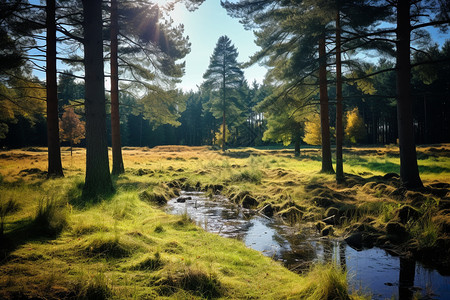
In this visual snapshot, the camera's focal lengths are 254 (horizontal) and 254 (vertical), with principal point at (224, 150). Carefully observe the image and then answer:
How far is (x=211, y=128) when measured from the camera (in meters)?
70.6

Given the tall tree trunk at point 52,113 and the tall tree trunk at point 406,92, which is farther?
the tall tree trunk at point 52,113

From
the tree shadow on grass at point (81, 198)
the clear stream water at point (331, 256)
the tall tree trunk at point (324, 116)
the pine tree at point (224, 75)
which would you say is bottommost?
the clear stream water at point (331, 256)

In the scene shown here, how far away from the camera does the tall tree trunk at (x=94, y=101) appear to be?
7.21 meters

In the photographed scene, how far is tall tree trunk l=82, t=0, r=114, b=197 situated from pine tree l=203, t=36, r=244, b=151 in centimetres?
2854

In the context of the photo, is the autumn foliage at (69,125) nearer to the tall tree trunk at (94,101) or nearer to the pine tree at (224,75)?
the pine tree at (224,75)

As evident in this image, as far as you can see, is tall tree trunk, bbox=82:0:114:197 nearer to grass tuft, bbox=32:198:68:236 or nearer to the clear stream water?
the clear stream water

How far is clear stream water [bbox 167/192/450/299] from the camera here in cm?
351

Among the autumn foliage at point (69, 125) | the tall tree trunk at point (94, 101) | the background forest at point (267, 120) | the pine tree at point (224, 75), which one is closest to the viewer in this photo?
the tall tree trunk at point (94, 101)

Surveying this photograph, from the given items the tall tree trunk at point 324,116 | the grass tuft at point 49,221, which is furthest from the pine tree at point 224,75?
the grass tuft at point 49,221

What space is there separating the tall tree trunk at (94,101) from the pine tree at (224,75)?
28.5 metres

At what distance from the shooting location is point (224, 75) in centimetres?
3606

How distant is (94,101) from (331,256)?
7061mm

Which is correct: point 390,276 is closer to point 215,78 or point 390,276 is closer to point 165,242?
point 165,242

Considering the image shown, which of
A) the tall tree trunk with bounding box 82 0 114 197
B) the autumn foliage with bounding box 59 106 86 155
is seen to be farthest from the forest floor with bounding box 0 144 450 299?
the autumn foliage with bounding box 59 106 86 155
